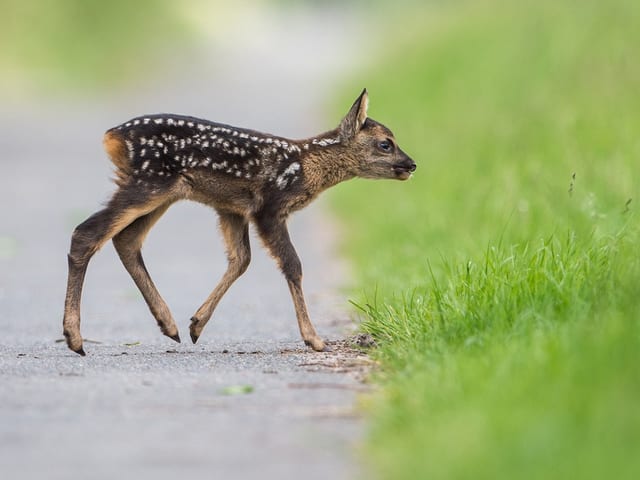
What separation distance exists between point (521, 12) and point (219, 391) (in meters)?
14.6

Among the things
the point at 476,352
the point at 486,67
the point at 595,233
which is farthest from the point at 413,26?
the point at 476,352

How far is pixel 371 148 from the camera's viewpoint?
9422mm

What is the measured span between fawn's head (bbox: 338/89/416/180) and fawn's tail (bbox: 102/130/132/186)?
63.4 inches

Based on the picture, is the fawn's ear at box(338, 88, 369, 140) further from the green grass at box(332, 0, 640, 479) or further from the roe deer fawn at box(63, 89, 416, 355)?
the green grass at box(332, 0, 640, 479)

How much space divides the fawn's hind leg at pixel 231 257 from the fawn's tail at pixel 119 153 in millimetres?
820

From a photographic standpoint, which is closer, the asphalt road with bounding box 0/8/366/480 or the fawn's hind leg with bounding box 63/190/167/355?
the asphalt road with bounding box 0/8/366/480

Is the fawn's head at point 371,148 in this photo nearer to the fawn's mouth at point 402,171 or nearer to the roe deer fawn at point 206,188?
the fawn's mouth at point 402,171

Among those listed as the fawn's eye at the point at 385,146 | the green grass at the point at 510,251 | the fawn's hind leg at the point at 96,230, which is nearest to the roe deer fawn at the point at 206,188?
the fawn's hind leg at the point at 96,230

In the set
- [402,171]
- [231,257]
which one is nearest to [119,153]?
[231,257]

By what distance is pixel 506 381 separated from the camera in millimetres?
5855

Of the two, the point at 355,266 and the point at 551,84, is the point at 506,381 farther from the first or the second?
the point at 551,84

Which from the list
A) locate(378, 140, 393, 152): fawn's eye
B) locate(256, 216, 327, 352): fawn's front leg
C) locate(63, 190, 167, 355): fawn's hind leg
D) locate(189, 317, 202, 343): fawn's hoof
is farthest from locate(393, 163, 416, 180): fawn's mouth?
locate(63, 190, 167, 355): fawn's hind leg

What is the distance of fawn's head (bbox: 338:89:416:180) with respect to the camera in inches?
368

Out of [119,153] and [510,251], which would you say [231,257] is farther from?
[510,251]
